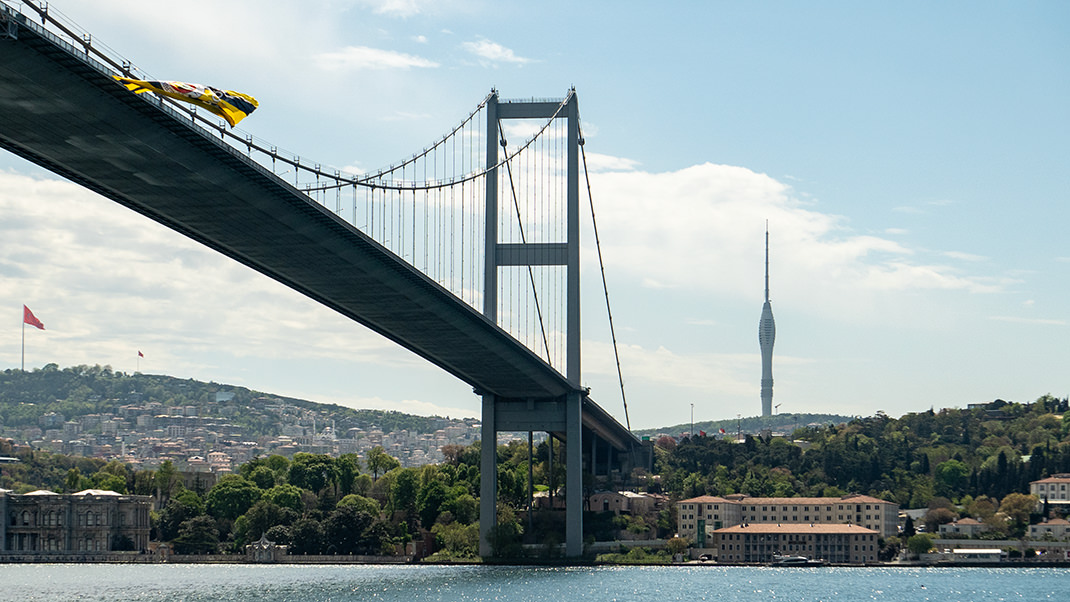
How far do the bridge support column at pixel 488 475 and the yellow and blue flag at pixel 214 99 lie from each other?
39.9 metres

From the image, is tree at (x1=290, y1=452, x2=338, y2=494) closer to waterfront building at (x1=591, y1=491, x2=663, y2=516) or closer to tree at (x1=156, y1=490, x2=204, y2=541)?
tree at (x1=156, y1=490, x2=204, y2=541)

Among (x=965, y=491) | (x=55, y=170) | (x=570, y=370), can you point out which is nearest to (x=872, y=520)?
(x=965, y=491)

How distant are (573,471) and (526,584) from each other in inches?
597

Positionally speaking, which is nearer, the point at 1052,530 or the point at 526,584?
the point at 526,584

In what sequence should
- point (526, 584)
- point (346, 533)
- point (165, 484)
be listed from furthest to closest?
point (165, 484)
point (346, 533)
point (526, 584)

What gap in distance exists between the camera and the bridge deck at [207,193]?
32.1 meters

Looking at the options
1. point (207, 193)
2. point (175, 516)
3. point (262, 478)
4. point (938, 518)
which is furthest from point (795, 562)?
point (207, 193)

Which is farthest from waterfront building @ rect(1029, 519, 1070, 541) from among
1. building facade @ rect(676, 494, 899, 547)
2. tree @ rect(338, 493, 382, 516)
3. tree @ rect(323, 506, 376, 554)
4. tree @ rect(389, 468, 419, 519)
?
tree @ rect(338, 493, 382, 516)

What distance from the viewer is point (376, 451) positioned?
142000 mm

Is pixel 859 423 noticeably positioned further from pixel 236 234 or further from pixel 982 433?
pixel 236 234

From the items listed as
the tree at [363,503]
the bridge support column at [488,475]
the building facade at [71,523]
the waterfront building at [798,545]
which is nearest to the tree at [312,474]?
the tree at [363,503]

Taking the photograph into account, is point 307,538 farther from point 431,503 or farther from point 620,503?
point 620,503

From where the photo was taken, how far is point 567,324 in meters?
70.1

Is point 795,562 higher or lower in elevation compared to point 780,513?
lower
